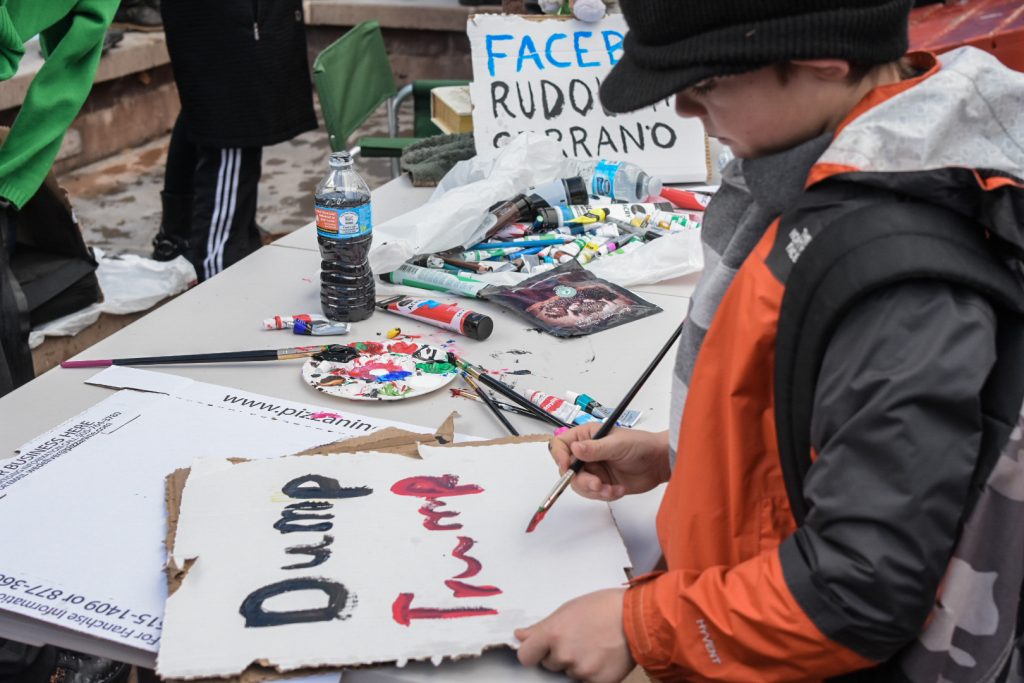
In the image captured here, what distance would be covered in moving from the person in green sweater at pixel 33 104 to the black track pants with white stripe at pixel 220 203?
47.7 inches

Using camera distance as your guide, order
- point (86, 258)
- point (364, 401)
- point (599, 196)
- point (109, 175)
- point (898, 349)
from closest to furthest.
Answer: point (898, 349) → point (364, 401) → point (599, 196) → point (86, 258) → point (109, 175)

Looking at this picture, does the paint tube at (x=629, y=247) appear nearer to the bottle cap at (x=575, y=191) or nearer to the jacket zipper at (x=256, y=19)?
the bottle cap at (x=575, y=191)

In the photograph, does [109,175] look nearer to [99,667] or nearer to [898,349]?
[99,667]

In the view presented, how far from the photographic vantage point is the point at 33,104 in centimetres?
207

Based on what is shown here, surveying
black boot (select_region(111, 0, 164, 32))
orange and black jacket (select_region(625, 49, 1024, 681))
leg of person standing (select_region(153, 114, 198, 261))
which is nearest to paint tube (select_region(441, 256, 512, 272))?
orange and black jacket (select_region(625, 49, 1024, 681))

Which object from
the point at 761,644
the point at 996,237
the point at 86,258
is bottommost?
the point at 86,258

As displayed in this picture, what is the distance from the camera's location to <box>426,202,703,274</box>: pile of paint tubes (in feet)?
6.37

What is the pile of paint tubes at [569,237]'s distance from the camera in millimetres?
1941

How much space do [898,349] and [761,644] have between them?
10.6 inches

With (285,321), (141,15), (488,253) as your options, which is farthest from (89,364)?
(141,15)

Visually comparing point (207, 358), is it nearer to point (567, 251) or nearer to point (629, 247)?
point (567, 251)

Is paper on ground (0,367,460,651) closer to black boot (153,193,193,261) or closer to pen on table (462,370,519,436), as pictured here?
pen on table (462,370,519,436)

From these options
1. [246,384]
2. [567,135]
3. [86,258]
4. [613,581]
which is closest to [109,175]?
[86,258]

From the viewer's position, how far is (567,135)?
239 centimetres
